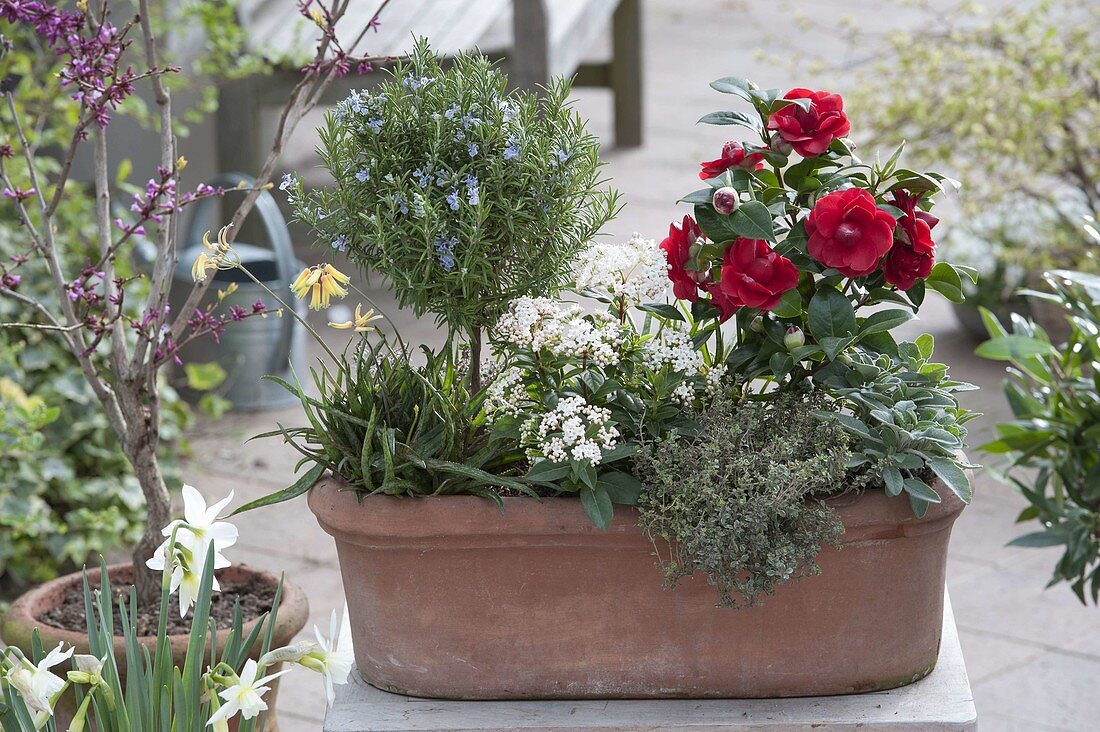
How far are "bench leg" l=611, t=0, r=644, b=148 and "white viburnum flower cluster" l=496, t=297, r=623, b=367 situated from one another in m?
5.68

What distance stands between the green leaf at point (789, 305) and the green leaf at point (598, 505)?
0.93 feet

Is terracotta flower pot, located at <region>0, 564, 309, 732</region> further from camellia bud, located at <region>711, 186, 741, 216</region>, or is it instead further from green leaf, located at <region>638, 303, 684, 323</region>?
A: camellia bud, located at <region>711, 186, 741, 216</region>

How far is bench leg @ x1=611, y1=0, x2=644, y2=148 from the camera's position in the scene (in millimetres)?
6863

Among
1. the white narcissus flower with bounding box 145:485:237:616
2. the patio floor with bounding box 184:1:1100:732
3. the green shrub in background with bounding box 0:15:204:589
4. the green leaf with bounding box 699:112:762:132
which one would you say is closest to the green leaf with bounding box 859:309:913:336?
the green leaf with bounding box 699:112:762:132

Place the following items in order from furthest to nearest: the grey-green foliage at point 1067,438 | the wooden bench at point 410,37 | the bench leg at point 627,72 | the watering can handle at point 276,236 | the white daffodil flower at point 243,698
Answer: the bench leg at point 627,72 → the wooden bench at point 410,37 → the watering can handle at point 276,236 → the grey-green foliage at point 1067,438 → the white daffodil flower at point 243,698

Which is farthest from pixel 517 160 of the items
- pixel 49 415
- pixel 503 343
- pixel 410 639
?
pixel 49 415

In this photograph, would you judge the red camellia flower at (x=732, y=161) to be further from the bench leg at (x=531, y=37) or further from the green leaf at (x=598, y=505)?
the bench leg at (x=531, y=37)

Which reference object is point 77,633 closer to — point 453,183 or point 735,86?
point 453,183

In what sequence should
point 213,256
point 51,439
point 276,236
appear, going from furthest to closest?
1. point 276,236
2. point 51,439
3. point 213,256

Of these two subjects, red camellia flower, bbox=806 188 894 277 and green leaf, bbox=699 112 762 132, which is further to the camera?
green leaf, bbox=699 112 762 132

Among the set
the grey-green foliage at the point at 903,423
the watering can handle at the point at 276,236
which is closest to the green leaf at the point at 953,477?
the grey-green foliage at the point at 903,423

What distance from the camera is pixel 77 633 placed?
174 cm

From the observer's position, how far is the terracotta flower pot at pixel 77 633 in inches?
67.6

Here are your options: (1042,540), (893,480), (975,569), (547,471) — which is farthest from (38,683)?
(975,569)
